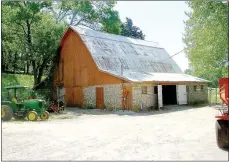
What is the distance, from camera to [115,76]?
2183cm

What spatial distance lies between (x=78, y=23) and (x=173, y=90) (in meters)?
17.8

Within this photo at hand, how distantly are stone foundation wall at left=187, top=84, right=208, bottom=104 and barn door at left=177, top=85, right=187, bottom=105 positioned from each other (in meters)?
0.80

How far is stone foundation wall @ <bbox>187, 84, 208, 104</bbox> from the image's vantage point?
27.5 m

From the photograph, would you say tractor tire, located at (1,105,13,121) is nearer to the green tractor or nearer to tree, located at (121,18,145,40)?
the green tractor

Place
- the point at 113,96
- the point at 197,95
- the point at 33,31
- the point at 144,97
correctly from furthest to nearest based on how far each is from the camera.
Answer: the point at 33,31
the point at 197,95
the point at 113,96
the point at 144,97

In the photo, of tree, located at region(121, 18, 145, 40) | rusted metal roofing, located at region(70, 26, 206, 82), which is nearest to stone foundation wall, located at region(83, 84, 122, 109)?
rusted metal roofing, located at region(70, 26, 206, 82)

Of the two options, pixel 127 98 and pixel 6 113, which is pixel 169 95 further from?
pixel 6 113

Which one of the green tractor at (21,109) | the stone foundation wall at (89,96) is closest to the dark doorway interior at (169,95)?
the stone foundation wall at (89,96)

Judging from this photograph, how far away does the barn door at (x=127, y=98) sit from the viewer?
21.3m

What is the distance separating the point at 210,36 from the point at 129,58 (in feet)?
27.7

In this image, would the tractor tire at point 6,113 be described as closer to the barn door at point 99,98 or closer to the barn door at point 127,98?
the barn door at point 127,98

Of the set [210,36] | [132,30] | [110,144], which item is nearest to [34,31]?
[210,36]

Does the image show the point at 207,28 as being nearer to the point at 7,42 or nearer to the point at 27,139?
the point at 27,139

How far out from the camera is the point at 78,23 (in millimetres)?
39094
